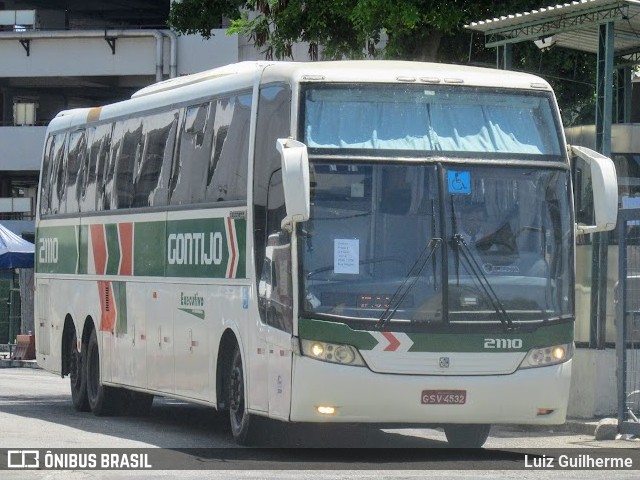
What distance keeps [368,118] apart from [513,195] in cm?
135

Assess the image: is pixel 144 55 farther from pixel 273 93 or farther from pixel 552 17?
pixel 273 93

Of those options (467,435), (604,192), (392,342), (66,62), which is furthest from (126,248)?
(66,62)

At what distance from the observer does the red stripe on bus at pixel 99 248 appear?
1972cm

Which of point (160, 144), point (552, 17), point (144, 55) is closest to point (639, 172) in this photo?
point (552, 17)

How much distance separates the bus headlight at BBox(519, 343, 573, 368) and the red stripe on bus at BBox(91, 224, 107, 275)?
7.06 m

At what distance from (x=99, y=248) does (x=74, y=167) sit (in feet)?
5.83

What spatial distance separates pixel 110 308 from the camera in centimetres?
1942

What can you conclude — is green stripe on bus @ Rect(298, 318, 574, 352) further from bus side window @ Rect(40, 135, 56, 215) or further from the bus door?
bus side window @ Rect(40, 135, 56, 215)

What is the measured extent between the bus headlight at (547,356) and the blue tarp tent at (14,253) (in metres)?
22.5

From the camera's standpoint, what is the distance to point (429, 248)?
1377 centimetres

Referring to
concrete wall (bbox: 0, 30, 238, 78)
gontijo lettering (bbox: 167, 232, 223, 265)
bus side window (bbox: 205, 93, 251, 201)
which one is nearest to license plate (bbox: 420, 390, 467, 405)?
bus side window (bbox: 205, 93, 251, 201)

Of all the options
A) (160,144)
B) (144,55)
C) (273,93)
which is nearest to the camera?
(273,93)

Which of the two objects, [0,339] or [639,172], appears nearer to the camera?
[639,172]

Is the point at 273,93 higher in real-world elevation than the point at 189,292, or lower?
higher
